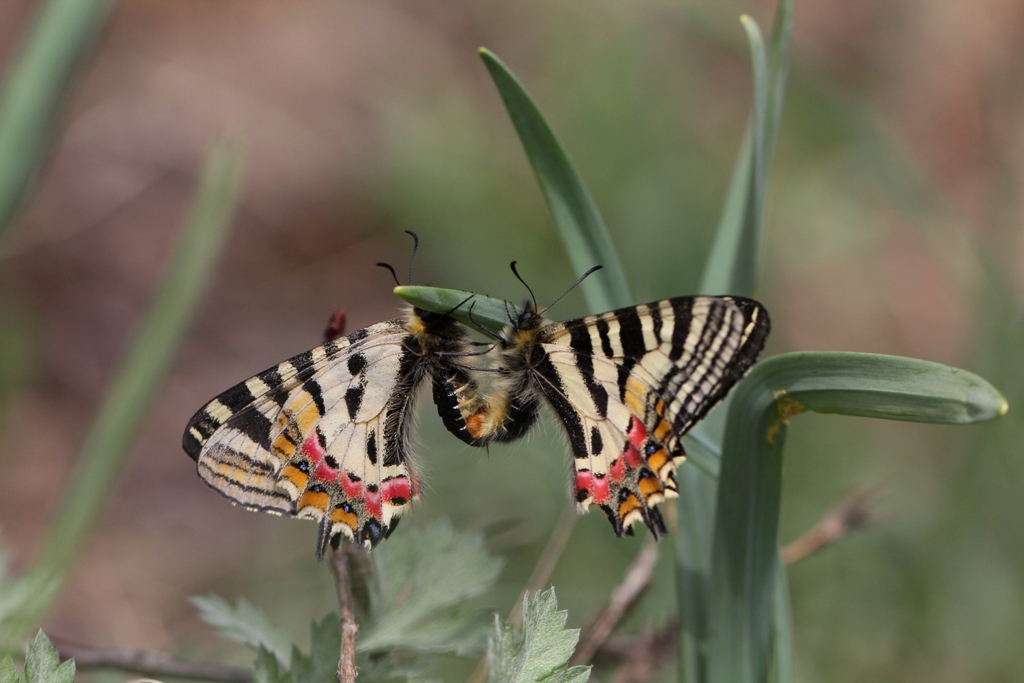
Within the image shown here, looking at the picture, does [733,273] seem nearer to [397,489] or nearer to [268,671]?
[397,489]

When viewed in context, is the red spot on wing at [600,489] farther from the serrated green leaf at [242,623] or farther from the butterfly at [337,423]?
the serrated green leaf at [242,623]

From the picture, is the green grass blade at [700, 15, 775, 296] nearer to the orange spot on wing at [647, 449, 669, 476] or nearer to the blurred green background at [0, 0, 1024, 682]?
the orange spot on wing at [647, 449, 669, 476]

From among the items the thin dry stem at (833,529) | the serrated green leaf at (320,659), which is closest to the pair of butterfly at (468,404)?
the serrated green leaf at (320,659)

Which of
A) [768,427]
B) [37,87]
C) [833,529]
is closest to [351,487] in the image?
[768,427]

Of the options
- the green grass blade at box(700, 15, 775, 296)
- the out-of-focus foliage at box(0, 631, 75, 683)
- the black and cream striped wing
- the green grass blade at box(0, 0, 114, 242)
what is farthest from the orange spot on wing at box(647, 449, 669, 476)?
the green grass blade at box(0, 0, 114, 242)

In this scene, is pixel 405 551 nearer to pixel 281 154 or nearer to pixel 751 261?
pixel 751 261

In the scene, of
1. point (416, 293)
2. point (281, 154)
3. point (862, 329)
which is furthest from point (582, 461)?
point (281, 154)
